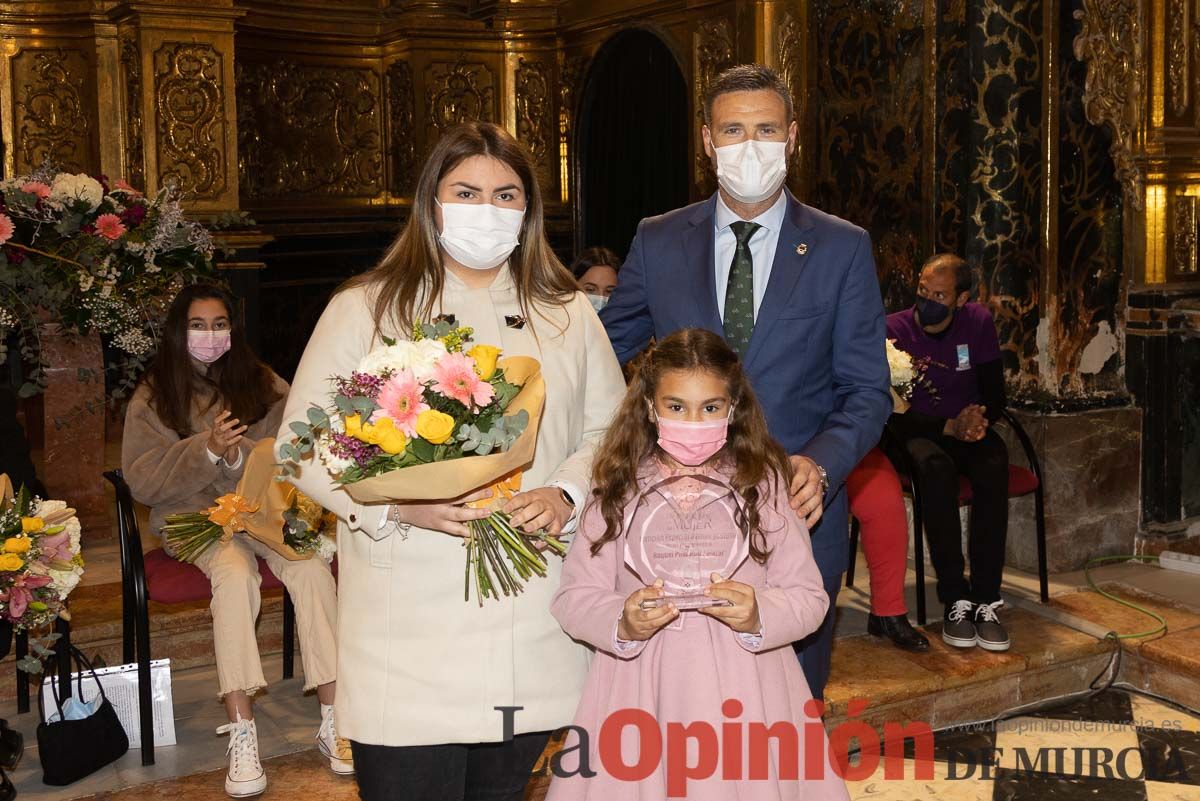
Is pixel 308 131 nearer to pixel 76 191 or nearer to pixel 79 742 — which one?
pixel 76 191

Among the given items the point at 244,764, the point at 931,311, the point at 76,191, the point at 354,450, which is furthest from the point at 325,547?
the point at 931,311

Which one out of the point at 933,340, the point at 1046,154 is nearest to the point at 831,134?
the point at 1046,154

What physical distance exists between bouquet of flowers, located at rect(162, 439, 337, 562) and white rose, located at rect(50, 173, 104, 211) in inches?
59.6

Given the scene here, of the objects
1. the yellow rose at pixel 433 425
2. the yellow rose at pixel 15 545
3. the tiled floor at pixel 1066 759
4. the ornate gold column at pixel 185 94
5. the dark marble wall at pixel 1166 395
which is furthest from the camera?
the ornate gold column at pixel 185 94

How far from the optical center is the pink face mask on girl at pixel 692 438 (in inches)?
93.3

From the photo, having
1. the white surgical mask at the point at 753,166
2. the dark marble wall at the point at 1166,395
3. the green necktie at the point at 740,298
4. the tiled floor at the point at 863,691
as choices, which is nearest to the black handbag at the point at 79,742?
the tiled floor at the point at 863,691

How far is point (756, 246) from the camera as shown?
8.73ft

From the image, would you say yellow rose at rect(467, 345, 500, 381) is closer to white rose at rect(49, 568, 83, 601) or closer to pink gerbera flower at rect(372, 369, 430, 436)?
pink gerbera flower at rect(372, 369, 430, 436)

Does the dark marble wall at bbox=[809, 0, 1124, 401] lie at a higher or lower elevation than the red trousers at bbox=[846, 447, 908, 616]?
higher

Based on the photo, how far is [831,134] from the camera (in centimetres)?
616

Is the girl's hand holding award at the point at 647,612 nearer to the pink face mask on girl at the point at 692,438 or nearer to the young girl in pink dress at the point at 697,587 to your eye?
the young girl in pink dress at the point at 697,587

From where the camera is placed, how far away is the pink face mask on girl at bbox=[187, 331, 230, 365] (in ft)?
13.5

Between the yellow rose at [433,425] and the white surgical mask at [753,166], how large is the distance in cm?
88

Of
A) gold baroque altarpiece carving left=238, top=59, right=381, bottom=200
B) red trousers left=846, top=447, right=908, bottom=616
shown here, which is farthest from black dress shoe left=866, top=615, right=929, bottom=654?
gold baroque altarpiece carving left=238, top=59, right=381, bottom=200
